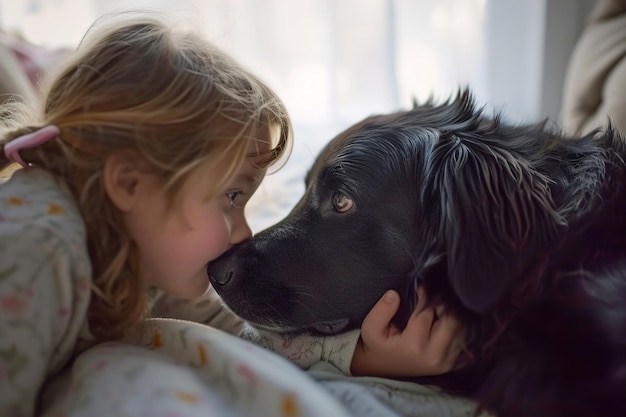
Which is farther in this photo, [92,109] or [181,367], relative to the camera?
[92,109]

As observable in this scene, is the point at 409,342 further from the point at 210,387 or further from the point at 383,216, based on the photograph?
the point at 210,387

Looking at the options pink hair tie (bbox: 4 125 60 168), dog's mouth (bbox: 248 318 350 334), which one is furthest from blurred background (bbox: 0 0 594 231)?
pink hair tie (bbox: 4 125 60 168)

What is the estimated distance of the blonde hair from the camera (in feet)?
3.26

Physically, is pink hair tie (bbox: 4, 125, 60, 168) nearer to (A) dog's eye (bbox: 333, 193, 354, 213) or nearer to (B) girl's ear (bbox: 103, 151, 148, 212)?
(B) girl's ear (bbox: 103, 151, 148, 212)

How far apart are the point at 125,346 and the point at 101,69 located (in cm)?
44

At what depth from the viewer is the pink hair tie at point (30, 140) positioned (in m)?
0.97

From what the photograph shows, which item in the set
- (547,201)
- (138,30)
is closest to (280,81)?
(138,30)

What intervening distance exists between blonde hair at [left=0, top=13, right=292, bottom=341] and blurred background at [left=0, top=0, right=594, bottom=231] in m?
1.26

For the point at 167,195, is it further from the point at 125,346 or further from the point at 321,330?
the point at 321,330

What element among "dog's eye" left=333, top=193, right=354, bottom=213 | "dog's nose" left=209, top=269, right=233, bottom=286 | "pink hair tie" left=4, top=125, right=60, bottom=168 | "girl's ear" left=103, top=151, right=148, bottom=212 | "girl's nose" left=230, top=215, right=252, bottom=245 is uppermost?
"pink hair tie" left=4, top=125, right=60, bottom=168

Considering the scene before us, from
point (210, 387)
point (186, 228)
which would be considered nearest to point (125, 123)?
point (186, 228)

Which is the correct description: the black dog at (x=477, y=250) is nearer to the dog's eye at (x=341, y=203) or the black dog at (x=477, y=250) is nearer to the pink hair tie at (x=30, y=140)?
the dog's eye at (x=341, y=203)

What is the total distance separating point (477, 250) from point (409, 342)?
0.64 ft

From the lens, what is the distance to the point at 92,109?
1.01 metres
